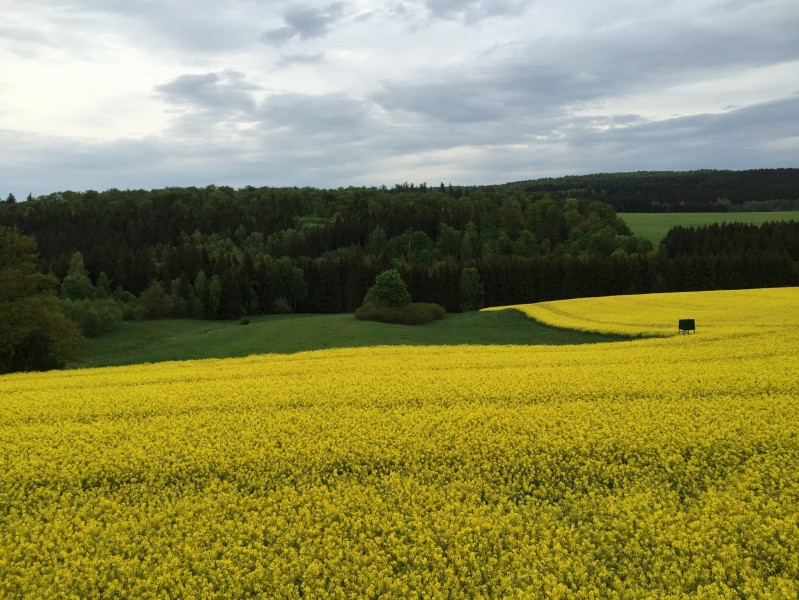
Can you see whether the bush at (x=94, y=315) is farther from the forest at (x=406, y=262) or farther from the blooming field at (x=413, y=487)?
the blooming field at (x=413, y=487)

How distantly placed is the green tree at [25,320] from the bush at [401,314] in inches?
Answer: 1382

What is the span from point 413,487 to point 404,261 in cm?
11520

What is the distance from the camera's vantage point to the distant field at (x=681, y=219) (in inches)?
6181

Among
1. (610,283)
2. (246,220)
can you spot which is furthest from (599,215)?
(246,220)

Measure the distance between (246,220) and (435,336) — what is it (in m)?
140

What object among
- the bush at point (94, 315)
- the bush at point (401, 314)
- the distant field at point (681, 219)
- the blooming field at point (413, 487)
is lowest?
the bush at point (401, 314)

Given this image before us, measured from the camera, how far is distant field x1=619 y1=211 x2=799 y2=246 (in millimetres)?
157000

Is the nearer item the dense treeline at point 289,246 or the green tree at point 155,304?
the green tree at point 155,304

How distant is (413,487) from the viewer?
37.3ft

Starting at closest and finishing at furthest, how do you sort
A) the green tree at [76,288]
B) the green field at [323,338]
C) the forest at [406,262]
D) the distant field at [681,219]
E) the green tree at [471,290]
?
the green field at [323,338] → the green tree at [76,288] → the forest at [406,262] → the green tree at [471,290] → the distant field at [681,219]

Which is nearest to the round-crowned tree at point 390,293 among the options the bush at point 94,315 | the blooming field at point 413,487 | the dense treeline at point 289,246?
the dense treeline at point 289,246

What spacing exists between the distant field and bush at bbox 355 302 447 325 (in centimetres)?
9807

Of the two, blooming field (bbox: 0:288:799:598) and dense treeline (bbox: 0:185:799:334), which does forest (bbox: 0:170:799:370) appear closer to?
dense treeline (bbox: 0:185:799:334)

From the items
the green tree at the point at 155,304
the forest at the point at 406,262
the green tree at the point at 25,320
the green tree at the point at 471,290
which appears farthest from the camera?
the green tree at the point at 471,290
